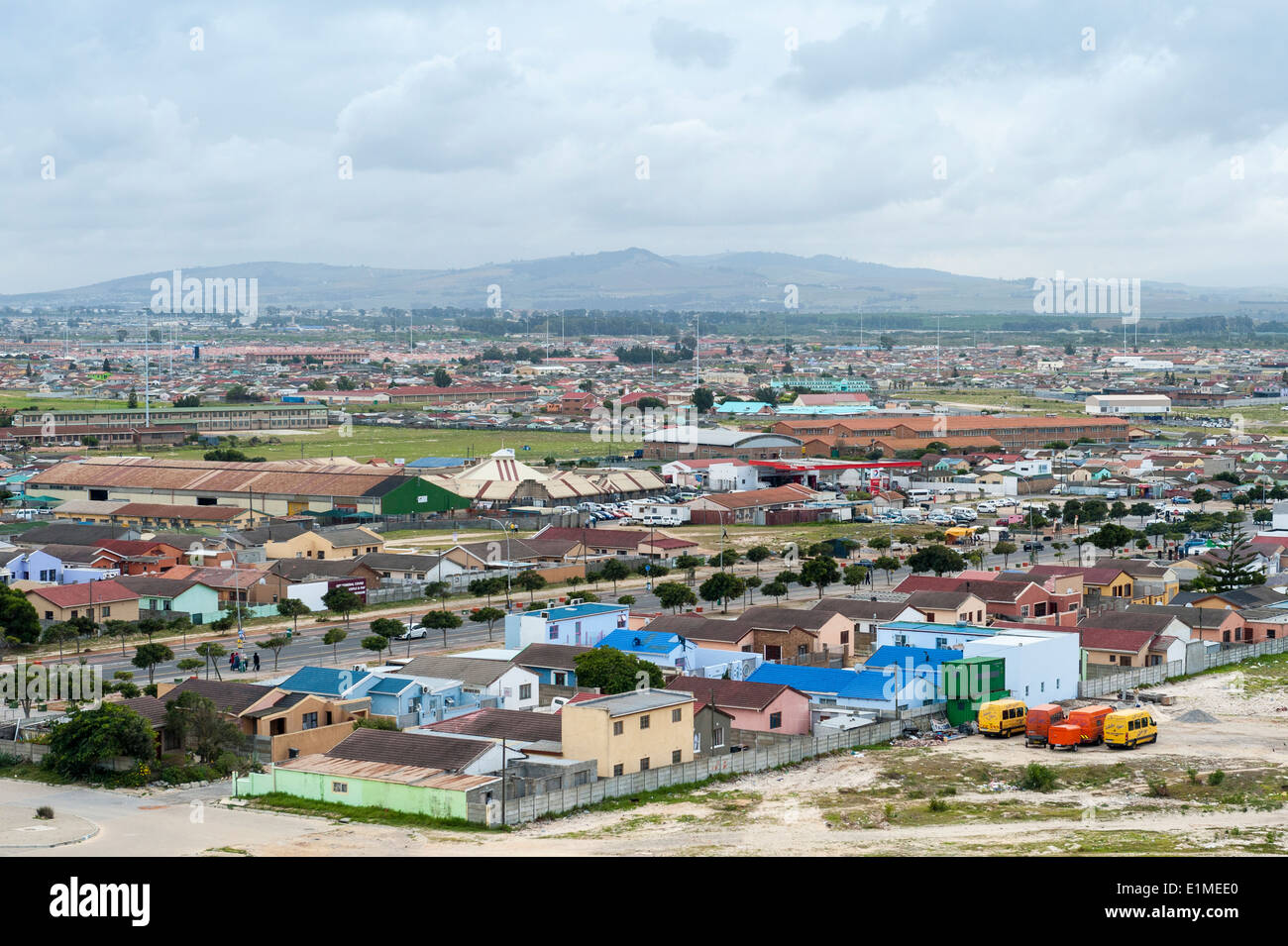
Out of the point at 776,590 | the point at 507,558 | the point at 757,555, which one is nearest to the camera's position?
the point at 776,590

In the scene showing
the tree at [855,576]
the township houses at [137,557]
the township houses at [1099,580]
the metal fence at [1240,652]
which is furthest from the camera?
the township houses at [137,557]

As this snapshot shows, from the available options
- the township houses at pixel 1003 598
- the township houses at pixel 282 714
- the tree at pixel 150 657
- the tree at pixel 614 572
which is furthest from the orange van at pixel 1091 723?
the tree at pixel 614 572

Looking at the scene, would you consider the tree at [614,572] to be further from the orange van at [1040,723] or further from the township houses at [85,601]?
the orange van at [1040,723]

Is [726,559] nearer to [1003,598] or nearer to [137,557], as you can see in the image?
[1003,598]

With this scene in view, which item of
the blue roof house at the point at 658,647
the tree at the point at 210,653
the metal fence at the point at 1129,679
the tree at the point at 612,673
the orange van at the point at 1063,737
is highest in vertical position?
the tree at the point at 612,673

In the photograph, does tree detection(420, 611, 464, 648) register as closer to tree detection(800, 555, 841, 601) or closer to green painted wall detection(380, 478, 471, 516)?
tree detection(800, 555, 841, 601)

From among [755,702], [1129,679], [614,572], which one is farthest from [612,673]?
[614,572]
